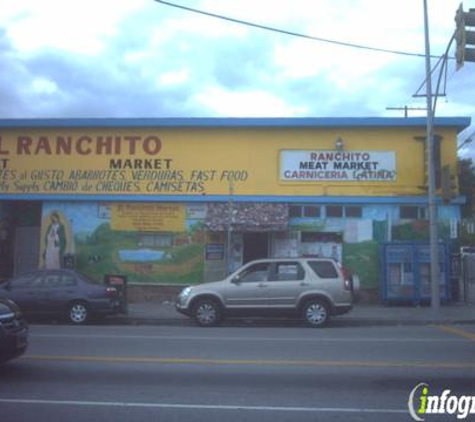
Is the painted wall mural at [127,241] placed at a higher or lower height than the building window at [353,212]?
lower

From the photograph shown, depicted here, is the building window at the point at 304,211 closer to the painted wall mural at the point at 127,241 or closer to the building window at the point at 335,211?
the building window at the point at 335,211

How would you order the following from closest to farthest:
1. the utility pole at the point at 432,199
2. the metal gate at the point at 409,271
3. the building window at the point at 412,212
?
the utility pole at the point at 432,199 → the metal gate at the point at 409,271 → the building window at the point at 412,212

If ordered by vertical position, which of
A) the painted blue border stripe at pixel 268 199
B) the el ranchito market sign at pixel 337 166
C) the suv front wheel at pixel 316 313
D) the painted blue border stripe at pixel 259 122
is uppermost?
the painted blue border stripe at pixel 259 122

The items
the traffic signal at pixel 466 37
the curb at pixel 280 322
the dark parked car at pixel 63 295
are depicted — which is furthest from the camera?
the curb at pixel 280 322

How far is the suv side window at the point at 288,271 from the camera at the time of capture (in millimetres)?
16139

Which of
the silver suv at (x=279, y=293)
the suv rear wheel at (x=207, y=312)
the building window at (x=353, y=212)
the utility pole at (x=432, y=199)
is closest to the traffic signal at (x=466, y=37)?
the silver suv at (x=279, y=293)

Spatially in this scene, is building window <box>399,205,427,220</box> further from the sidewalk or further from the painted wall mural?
the painted wall mural

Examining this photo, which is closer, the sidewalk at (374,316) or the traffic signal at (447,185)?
the sidewalk at (374,316)

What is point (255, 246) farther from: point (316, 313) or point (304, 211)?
point (316, 313)

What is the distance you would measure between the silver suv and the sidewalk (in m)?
1.21

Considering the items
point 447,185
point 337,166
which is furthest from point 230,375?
point 337,166

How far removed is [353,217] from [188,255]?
5619mm

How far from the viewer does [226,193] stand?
2197 centimetres

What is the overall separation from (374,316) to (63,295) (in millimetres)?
8393
